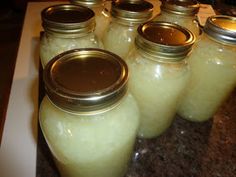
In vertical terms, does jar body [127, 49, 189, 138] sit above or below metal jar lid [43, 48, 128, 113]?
below

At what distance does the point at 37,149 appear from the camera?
21.5 inches

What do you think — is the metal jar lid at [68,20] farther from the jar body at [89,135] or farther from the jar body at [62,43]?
the jar body at [89,135]

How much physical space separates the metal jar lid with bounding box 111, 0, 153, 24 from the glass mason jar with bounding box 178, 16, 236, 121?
0.15 meters

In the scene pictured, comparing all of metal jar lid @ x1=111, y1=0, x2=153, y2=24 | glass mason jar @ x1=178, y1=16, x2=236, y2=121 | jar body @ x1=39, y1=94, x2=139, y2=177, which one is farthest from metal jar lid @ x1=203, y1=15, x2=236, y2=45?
jar body @ x1=39, y1=94, x2=139, y2=177

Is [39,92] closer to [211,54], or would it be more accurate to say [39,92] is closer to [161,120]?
[161,120]

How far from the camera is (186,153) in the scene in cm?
56

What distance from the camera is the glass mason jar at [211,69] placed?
20.9 inches

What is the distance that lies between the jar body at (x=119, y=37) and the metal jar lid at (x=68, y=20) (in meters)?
0.10

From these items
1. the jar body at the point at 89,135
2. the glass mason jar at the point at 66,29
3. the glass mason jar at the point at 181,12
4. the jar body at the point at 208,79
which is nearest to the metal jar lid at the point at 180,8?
the glass mason jar at the point at 181,12

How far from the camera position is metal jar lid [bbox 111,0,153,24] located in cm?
58

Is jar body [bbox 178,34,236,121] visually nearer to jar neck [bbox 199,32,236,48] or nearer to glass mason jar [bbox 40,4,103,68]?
jar neck [bbox 199,32,236,48]

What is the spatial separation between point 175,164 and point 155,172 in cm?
5

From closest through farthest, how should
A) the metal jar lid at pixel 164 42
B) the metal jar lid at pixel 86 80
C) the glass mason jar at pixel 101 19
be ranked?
1. the metal jar lid at pixel 86 80
2. the metal jar lid at pixel 164 42
3. the glass mason jar at pixel 101 19

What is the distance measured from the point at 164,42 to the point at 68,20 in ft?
0.71
